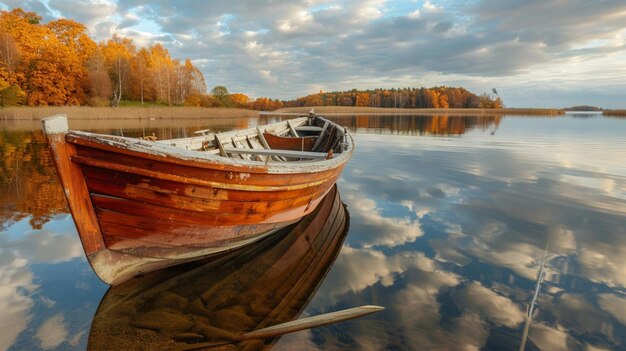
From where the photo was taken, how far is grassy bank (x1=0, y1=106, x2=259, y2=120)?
33281 mm

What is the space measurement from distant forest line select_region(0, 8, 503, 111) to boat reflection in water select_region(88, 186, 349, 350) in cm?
4540

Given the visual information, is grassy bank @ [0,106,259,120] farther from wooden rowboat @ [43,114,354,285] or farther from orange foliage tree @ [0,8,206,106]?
wooden rowboat @ [43,114,354,285]

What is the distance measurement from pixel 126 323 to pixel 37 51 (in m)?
68.2

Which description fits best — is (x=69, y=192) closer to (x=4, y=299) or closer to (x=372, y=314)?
(x=4, y=299)

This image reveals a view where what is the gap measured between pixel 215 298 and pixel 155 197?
1.44 metres

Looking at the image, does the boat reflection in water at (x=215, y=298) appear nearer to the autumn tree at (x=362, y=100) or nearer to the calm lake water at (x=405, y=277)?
the calm lake water at (x=405, y=277)

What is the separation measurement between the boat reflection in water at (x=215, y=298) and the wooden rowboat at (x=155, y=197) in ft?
0.81

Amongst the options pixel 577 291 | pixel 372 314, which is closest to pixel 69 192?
pixel 372 314

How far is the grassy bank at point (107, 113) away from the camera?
33281 mm

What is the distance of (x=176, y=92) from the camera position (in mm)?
69000

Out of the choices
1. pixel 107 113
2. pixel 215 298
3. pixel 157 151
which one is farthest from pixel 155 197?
pixel 107 113

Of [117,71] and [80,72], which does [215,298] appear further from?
[117,71]

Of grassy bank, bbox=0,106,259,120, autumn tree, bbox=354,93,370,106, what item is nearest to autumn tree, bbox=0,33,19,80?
grassy bank, bbox=0,106,259,120

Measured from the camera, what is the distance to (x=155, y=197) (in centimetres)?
401
